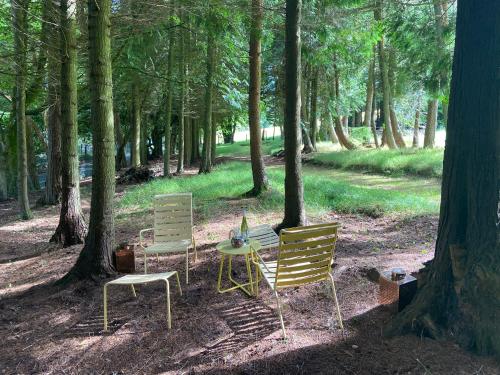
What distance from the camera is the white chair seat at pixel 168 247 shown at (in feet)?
17.5

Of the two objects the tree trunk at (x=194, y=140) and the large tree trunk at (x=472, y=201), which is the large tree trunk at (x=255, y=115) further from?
the tree trunk at (x=194, y=140)

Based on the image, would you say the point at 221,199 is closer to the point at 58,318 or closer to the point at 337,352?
the point at 58,318

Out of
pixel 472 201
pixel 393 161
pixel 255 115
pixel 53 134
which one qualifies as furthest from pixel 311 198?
pixel 393 161

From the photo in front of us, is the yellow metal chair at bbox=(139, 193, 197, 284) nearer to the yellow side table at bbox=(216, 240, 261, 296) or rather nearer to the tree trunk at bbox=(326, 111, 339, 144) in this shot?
the yellow side table at bbox=(216, 240, 261, 296)

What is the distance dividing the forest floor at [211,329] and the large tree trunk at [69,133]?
3.38ft

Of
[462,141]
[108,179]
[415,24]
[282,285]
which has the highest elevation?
[415,24]

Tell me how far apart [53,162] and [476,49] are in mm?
12063

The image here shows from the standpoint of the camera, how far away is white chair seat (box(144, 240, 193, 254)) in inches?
211

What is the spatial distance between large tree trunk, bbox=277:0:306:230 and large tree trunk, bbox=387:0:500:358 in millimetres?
3596

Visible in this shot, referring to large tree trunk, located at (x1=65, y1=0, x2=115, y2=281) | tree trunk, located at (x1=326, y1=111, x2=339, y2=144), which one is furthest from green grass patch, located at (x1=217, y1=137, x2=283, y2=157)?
large tree trunk, located at (x1=65, y1=0, x2=115, y2=281)

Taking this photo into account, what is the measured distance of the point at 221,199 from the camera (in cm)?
1109

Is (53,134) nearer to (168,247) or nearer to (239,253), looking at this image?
(168,247)

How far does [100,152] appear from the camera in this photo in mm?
5363

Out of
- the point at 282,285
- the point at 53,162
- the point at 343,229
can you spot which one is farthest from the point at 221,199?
the point at 282,285
